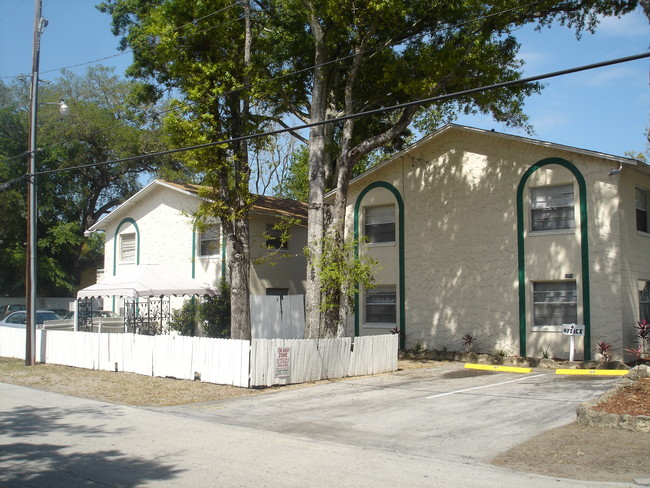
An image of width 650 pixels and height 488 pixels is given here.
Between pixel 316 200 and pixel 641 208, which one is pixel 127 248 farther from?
pixel 641 208

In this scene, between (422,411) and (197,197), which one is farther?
(197,197)

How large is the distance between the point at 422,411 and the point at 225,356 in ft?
16.8

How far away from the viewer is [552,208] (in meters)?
19.8

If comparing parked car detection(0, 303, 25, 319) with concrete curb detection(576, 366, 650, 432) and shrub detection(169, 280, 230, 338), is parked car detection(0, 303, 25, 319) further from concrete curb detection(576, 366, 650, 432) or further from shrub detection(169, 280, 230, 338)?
concrete curb detection(576, 366, 650, 432)

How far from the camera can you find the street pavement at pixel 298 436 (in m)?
7.65

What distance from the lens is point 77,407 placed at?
41.9 ft

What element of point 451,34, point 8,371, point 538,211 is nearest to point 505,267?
point 538,211

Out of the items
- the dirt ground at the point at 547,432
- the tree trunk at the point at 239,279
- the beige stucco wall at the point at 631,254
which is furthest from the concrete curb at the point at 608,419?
the tree trunk at the point at 239,279

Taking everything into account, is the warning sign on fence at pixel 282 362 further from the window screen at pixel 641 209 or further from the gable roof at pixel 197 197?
the window screen at pixel 641 209

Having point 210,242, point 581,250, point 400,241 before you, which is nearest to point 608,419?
point 581,250

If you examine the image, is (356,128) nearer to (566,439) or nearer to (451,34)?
(451,34)

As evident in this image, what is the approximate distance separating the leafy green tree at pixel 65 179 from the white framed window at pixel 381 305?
20729 millimetres

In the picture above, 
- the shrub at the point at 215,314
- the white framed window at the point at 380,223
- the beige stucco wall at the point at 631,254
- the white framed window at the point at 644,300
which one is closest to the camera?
the beige stucco wall at the point at 631,254

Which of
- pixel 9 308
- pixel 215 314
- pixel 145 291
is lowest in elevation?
pixel 9 308
